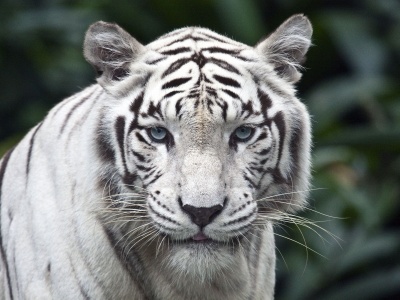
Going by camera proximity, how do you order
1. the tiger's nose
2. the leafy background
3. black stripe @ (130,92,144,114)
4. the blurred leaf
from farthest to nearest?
the blurred leaf
the leafy background
black stripe @ (130,92,144,114)
the tiger's nose

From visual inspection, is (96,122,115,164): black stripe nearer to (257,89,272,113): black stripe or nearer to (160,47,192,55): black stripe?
(160,47,192,55): black stripe

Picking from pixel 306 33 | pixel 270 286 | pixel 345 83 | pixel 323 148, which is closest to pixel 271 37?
pixel 306 33

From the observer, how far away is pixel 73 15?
9695 millimetres

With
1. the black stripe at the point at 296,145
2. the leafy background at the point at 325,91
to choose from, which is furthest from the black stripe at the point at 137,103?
the leafy background at the point at 325,91

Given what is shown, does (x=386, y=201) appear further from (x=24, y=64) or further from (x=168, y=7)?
(x=24, y=64)

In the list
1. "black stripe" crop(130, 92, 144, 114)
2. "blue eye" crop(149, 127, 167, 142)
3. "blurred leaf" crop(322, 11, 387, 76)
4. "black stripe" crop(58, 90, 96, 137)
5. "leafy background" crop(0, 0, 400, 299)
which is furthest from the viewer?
"blurred leaf" crop(322, 11, 387, 76)

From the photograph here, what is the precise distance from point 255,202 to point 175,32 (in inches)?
30.1

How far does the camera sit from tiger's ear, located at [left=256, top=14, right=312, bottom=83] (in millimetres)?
3760

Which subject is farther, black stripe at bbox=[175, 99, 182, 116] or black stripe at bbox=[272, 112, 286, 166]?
black stripe at bbox=[272, 112, 286, 166]

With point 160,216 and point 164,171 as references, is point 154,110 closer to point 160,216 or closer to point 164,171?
point 164,171

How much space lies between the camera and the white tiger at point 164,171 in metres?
3.47

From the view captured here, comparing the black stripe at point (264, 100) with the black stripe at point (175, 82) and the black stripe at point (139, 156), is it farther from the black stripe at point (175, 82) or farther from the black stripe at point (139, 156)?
the black stripe at point (139, 156)

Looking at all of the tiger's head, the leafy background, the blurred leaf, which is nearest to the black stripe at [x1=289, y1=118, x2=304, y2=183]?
the tiger's head

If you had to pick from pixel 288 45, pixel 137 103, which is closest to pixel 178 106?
pixel 137 103
